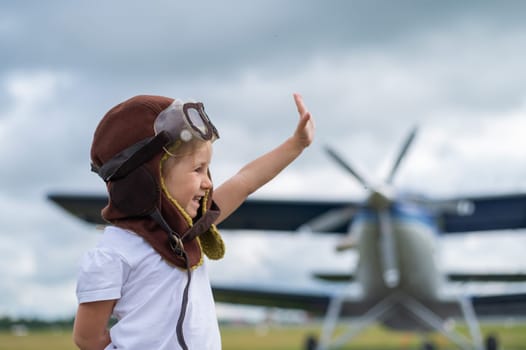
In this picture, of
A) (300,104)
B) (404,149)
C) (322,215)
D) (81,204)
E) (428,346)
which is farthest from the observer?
(322,215)

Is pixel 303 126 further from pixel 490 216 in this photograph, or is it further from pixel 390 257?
pixel 490 216

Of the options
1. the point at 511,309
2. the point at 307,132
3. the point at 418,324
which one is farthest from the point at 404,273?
the point at 307,132

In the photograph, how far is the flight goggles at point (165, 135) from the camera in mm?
1640

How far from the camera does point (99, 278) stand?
62.6 inches

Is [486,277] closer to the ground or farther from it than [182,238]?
closer to the ground

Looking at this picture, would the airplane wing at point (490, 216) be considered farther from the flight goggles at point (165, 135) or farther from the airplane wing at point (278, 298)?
the flight goggles at point (165, 135)

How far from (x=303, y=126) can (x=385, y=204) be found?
908 centimetres

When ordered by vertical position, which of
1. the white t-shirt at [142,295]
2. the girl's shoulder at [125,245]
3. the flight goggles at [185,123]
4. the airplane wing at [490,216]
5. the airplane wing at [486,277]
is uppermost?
the flight goggles at [185,123]

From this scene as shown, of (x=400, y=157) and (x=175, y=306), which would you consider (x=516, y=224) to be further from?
(x=175, y=306)

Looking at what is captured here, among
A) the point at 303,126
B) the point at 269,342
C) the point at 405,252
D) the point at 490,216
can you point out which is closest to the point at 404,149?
the point at 405,252

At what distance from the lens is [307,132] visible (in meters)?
2.08

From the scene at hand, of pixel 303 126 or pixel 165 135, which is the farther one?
pixel 303 126

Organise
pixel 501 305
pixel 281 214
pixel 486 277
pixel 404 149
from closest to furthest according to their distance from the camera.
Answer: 1. pixel 404 149
2. pixel 486 277
3. pixel 501 305
4. pixel 281 214

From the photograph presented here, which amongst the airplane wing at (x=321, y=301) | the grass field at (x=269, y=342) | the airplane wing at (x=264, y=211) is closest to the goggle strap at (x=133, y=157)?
the airplane wing at (x=321, y=301)
